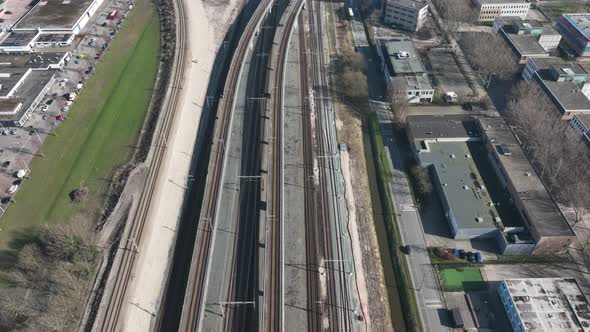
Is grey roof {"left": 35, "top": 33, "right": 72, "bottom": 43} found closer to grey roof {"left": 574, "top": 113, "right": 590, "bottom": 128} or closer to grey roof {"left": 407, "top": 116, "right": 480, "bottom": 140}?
grey roof {"left": 407, "top": 116, "right": 480, "bottom": 140}

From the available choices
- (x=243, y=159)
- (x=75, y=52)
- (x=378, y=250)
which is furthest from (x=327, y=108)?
(x=75, y=52)

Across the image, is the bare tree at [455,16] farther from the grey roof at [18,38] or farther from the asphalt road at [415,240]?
the grey roof at [18,38]

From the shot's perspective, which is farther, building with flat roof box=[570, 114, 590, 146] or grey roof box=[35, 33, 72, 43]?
grey roof box=[35, 33, 72, 43]

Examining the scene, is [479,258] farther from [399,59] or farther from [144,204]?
[144,204]

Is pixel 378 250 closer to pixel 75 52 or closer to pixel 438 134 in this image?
pixel 438 134

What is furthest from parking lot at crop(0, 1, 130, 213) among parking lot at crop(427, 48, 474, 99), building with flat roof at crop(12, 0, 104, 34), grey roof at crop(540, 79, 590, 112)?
grey roof at crop(540, 79, 590, 112)
